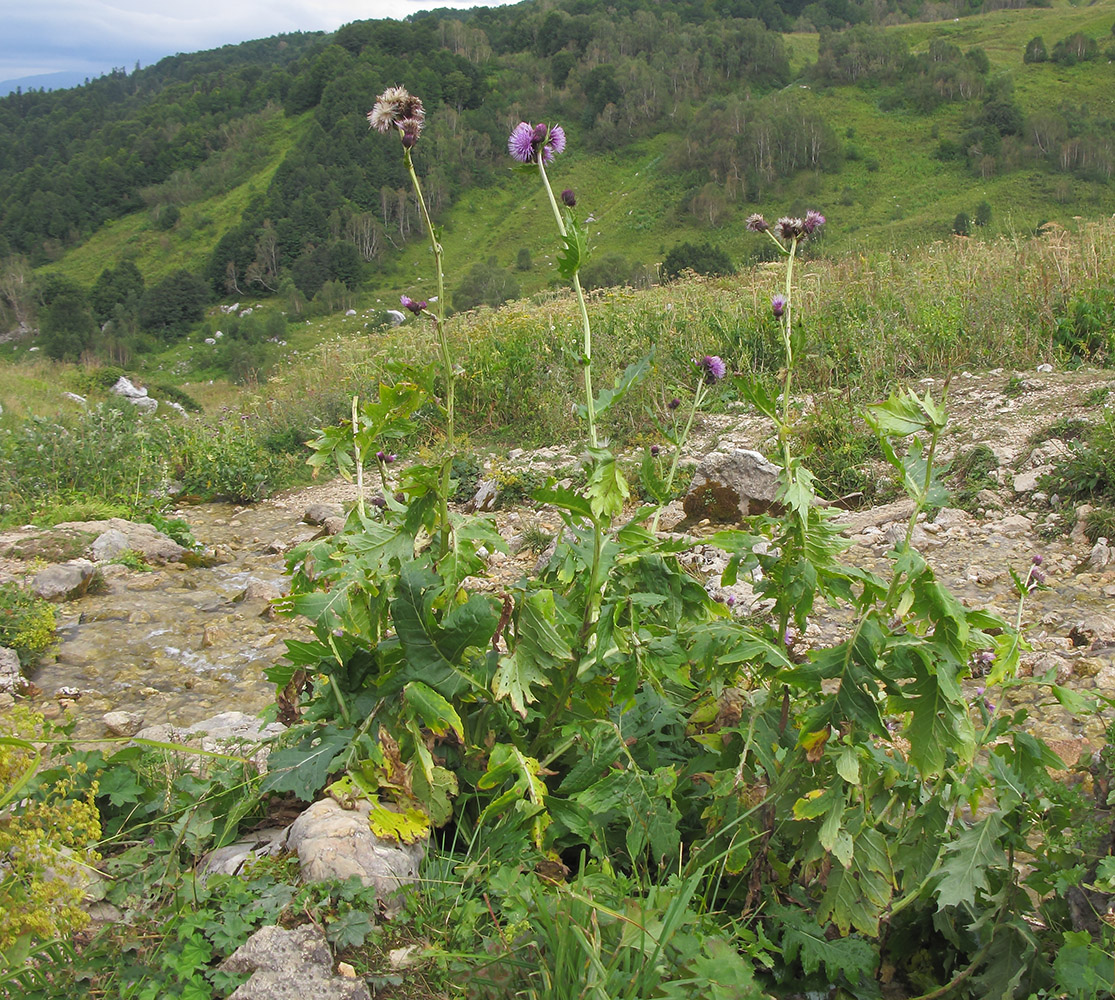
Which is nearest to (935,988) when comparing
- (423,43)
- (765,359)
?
(765,359)

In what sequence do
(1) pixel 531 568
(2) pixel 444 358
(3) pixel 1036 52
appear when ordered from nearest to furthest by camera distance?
(2) pixel 444 358 < (1) pixel 531 568 < (3) pixel 1036 52

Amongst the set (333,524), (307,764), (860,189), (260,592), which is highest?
(860,189)

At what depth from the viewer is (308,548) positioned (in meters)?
2.00

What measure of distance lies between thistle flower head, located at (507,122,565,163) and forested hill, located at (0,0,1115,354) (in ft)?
112

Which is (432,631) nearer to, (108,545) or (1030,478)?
(1030,478)

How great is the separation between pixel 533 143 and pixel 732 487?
339 centimetres

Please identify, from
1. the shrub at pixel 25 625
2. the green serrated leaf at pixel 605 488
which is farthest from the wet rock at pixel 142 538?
the green serrated leaf at pixel 605 488

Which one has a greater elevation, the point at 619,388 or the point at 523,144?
the point at 523,144

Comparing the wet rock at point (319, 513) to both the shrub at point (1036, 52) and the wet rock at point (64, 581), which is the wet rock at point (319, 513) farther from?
the shrub at point (1036, 52)

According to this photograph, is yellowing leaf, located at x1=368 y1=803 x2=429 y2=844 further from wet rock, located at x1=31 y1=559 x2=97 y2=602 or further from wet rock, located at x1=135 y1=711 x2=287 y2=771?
wet rock, located at x1=31 y1=559 x2=97 y2=602

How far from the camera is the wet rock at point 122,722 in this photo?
3.08 metres

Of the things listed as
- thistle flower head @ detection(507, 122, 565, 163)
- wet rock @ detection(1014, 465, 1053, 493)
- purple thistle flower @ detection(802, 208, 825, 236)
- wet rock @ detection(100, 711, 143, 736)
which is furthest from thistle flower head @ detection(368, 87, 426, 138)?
wet rock @ detection(1014, 465, 1053, 493)

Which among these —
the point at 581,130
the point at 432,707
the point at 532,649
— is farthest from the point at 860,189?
the point at 432,707

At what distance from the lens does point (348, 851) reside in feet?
5.51
